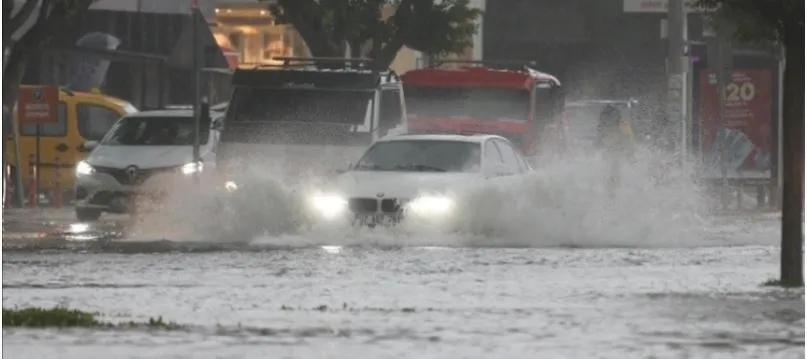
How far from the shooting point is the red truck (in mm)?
39156

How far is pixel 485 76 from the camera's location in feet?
131

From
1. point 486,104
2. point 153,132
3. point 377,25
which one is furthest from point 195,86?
point 377,25

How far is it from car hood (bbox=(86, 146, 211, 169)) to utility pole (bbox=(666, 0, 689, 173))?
9.75 meters

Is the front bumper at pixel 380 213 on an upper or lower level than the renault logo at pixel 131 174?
upper

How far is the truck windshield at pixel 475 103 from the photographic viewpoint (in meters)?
39.5

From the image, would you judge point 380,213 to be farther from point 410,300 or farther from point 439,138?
point 410,300

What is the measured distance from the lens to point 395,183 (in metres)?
25.6

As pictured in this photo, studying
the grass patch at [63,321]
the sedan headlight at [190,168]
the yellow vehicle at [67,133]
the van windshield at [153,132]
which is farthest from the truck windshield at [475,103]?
the grass patch at [63,321]

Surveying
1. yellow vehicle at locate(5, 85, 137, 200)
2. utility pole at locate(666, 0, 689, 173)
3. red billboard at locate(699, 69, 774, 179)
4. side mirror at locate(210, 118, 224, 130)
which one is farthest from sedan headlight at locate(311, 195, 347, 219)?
red billboard at locate(699, 69, 774, 179)

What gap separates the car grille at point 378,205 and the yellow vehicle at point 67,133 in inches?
553

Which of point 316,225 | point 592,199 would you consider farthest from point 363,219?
point 592,199

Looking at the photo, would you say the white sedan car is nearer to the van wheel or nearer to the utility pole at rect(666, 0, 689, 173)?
the van wheel

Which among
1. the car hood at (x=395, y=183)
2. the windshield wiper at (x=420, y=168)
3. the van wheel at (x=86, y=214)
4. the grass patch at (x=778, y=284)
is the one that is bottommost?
the van wheel at (x=86, y=214)

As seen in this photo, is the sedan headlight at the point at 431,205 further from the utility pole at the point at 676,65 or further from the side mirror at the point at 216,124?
the utility pole at the point at 676,65
